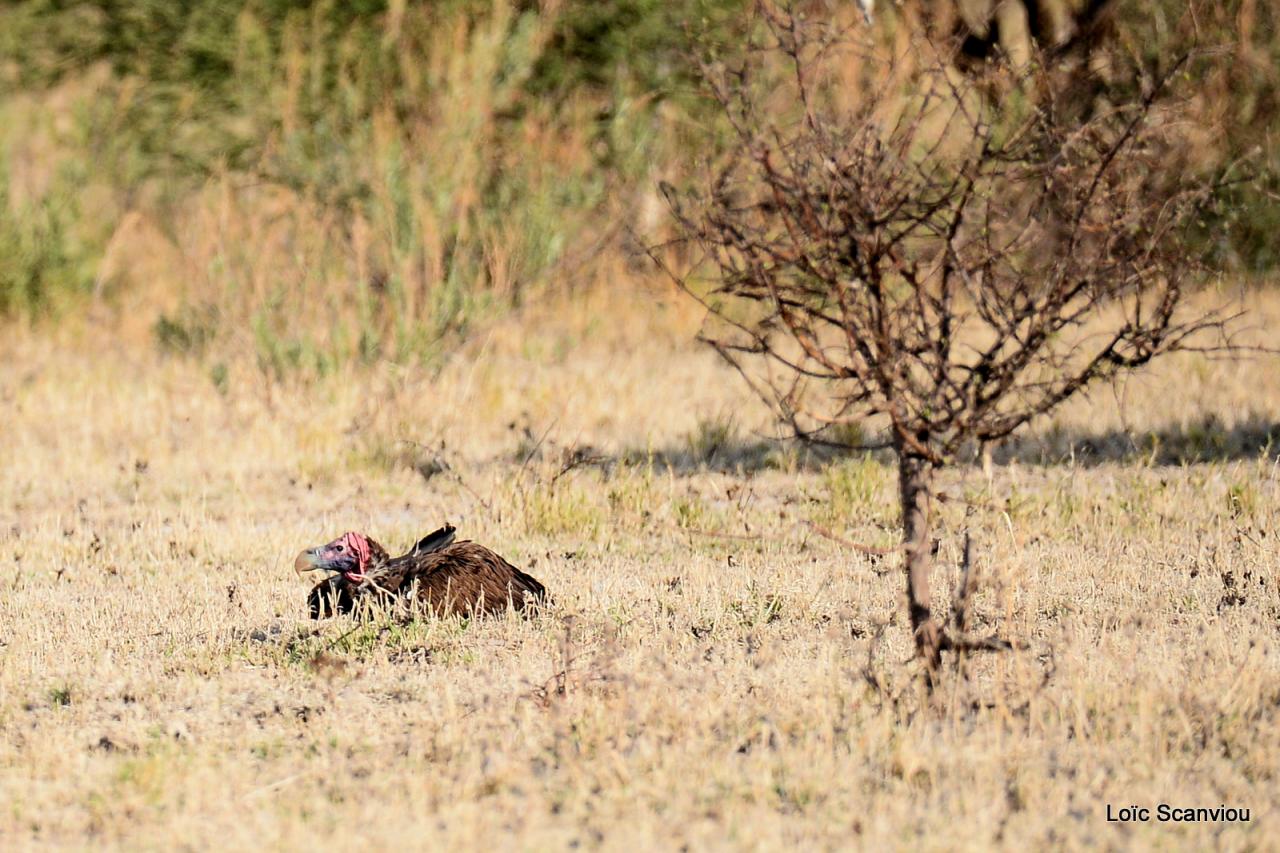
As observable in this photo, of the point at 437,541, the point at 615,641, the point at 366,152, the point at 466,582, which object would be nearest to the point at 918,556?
the point at 615,641

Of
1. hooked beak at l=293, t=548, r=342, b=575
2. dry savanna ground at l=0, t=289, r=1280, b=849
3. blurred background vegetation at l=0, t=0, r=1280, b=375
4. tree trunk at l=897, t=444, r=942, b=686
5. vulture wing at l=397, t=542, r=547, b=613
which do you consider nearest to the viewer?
dry savanna ground at l=0, t=289, r=1280, b=849

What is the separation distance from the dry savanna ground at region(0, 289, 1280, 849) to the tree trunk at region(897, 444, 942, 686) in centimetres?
11

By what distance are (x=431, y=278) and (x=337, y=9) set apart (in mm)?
3763

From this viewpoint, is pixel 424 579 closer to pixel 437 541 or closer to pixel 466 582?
pixel 466 582

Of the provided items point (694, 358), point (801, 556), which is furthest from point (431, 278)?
point (801, 556)

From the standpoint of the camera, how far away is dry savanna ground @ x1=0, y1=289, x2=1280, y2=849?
3680mm

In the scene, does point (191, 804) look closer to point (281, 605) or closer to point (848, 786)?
point (848, 786)

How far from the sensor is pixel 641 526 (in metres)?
6.66

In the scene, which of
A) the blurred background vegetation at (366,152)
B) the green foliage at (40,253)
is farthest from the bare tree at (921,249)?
the green foliage at (40,253)

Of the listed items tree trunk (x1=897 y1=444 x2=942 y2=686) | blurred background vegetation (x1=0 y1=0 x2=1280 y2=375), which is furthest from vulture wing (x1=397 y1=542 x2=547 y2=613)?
blurred background vegetation (x1=0 y1=0 x2=1280 y2=375)

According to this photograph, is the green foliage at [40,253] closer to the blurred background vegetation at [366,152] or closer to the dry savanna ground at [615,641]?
the blurred background vegetation at [366,152]

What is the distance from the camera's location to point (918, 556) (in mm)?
4363

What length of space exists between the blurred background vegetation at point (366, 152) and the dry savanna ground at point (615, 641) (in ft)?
3.10

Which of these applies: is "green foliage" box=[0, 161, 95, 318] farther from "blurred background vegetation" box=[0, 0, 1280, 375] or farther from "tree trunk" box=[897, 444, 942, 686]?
"tree trunk" box=[897, 444, 942, 686]
